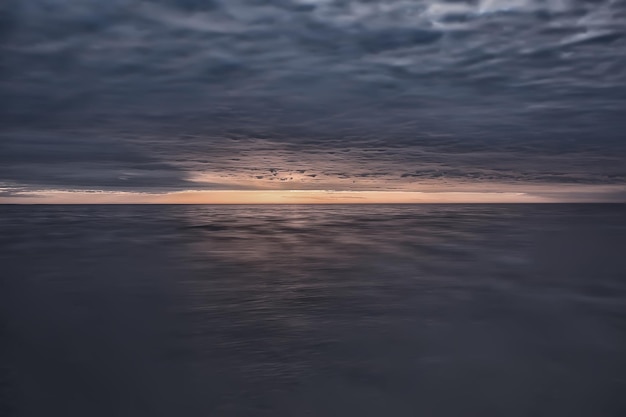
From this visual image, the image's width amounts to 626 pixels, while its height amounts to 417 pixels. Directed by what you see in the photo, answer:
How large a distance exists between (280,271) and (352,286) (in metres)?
3.11

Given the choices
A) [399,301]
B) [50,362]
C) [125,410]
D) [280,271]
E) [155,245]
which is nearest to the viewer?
[125,410]

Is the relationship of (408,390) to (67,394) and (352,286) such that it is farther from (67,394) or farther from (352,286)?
(352,286)

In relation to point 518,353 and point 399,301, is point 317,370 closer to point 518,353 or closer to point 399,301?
point 518,353

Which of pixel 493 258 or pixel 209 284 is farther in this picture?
pixel 493 258

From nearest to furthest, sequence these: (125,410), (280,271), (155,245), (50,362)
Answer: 1. (125,410)
2. (50,362)
3. (280,271)
4. (155,245)

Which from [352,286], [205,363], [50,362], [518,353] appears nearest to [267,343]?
[205,363]

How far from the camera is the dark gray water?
17.4 ft

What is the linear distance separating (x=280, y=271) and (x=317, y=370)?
8078 mm

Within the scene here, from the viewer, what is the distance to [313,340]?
285 inches

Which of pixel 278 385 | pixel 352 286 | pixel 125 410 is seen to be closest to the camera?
pixel 125 410

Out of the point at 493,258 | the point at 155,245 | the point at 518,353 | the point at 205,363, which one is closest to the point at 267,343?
the point at 205,363

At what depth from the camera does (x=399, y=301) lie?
10.1 m

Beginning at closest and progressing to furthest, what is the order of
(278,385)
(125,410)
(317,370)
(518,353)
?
(125,410) → (278,385) → (317,370) → (518,353)

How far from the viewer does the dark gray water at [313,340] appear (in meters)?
5.29
